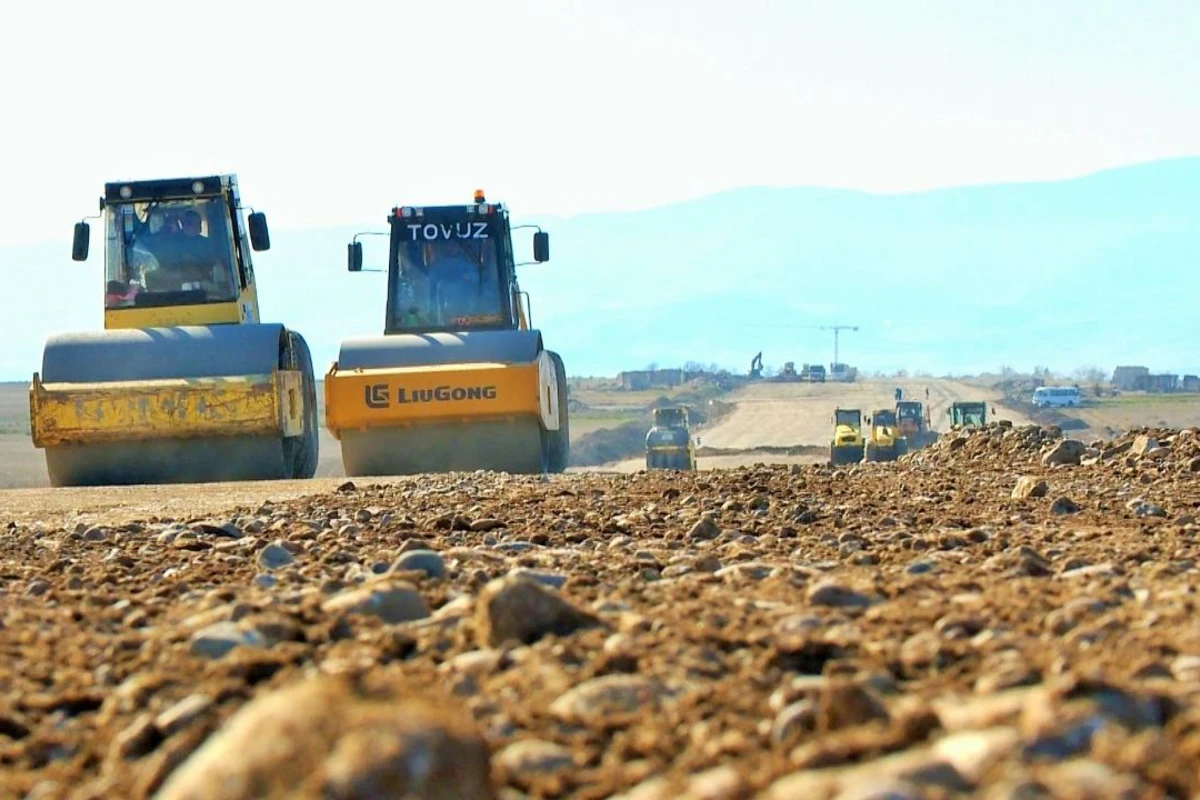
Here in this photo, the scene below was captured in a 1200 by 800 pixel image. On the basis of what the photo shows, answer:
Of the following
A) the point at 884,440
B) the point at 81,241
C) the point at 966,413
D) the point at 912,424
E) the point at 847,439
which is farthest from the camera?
the point at 966,413

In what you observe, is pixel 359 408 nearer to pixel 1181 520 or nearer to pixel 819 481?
pixel 819 481

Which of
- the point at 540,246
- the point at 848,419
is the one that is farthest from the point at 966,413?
the point at 540,246

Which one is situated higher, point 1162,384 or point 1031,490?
point 1031,490

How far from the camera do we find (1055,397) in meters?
98.9

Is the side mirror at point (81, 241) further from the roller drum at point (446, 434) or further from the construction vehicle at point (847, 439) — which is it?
the construction vehicle at point (847, 439)

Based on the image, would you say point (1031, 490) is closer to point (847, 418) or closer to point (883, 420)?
point (883, 420)

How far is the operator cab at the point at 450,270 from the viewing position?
21500 millimetres

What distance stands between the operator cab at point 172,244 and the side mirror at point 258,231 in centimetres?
1

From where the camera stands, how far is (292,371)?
65.9ft

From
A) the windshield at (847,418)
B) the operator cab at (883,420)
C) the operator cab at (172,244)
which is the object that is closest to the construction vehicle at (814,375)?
the windshield at (847,418)

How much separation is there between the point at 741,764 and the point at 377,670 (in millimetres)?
1063

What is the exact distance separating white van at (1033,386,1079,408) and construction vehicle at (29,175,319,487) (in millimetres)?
81013

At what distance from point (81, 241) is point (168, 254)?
935 mm

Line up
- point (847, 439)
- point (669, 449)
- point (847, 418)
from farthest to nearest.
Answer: point (847, 418) → point (847, 439) → point (669, 449)
